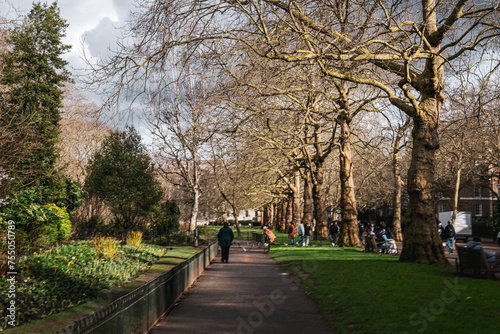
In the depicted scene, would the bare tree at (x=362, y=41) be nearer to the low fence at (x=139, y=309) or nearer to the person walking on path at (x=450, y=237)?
the low fence at (x=139, y=309)

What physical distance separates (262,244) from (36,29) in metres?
21.3

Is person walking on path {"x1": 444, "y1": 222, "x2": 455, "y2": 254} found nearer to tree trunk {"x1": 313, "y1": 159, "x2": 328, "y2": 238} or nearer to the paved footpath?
tree trunk {"x1": 313, "y1": 159, "x2": 328, "y2": 238}

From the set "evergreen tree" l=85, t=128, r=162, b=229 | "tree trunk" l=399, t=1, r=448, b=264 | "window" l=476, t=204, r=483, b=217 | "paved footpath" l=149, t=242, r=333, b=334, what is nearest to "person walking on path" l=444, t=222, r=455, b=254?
"tree trunk" l=399, t=1, r=448, b=264

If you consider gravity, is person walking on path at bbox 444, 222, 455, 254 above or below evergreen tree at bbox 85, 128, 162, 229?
below

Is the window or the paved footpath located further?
the window

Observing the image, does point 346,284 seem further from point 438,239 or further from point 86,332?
point 86,332

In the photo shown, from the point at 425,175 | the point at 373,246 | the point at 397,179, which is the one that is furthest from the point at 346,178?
the point at 397,179

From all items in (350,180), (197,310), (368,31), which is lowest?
(197,310)

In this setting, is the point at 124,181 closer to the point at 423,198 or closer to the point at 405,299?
the point at 423,198

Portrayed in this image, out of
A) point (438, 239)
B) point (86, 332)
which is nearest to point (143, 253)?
point (438, 239)

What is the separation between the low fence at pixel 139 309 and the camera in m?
5.03

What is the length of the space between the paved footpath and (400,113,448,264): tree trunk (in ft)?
14.2

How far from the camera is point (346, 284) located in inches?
471

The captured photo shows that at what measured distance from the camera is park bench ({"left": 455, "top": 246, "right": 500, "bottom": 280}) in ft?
39.9
